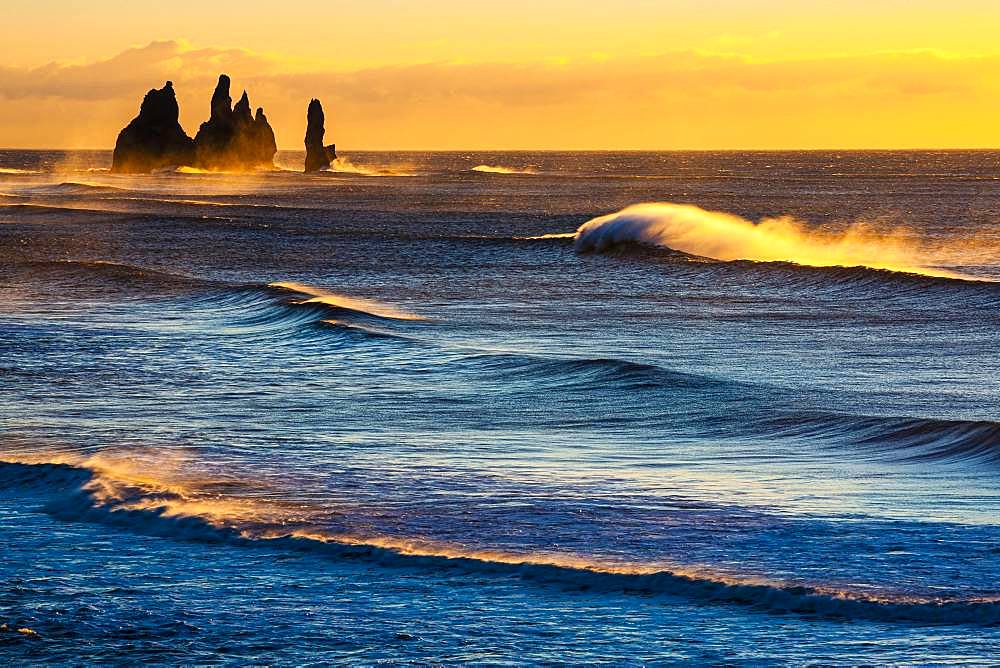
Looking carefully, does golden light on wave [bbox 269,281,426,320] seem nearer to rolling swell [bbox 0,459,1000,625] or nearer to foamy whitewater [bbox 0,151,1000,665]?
foamy whitewater [bbox 0,151,1000,665]

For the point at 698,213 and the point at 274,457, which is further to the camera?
the point at 698,213

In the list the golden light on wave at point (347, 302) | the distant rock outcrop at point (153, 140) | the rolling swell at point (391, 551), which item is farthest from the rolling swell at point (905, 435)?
the distant rock outcrop at point (153, 140)

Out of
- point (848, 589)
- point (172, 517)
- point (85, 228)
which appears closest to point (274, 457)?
point (172, 517)

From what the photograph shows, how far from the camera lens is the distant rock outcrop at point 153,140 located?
19250cm

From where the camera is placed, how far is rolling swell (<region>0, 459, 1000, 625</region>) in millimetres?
9445

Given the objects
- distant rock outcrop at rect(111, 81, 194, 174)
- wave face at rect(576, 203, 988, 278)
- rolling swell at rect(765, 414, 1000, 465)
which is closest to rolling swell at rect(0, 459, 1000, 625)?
rolling swell at rect(765, 414, 1000, 465)

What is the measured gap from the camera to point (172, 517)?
12047 millimetres

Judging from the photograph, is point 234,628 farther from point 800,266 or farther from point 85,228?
point 85,228

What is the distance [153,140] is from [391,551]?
189715 mm

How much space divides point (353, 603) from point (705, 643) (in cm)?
240

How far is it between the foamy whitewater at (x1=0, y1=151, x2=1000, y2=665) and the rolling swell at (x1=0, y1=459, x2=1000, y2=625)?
0.03 metres

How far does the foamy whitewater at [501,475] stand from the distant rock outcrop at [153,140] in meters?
162

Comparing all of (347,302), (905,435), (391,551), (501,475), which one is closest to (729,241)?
(347,302)

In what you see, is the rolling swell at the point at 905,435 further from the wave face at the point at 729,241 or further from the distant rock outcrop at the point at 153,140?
the distant rock outcrop at the point at 153,140
